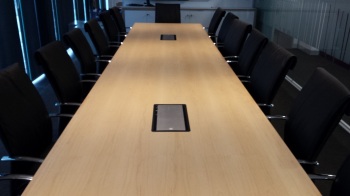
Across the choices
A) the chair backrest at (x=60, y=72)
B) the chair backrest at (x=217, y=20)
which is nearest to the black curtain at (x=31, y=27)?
the chair backrest at (x=60, y=72)

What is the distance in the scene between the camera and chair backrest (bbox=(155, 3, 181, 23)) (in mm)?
5191

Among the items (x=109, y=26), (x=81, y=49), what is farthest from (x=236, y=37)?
(x=109, y=26)

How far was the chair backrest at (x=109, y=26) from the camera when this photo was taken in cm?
402

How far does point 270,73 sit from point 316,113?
63 centimetres

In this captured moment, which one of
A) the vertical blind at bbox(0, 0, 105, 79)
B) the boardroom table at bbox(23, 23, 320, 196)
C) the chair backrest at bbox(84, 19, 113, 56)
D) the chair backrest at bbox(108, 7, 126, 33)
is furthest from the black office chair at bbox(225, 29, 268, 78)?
the vertical blind at bbox(0, 0, 105, 79)

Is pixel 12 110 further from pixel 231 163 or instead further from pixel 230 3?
pixel 230 3

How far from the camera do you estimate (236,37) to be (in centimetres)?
330

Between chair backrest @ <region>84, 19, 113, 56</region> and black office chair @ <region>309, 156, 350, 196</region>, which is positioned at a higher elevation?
chair backrest @ <region>84, 19, 113, 56</region>

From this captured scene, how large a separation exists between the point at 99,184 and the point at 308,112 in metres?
1.04

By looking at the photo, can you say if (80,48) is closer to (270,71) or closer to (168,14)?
(270,71)

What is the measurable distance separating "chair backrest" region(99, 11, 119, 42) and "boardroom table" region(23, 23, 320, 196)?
1.98 meters

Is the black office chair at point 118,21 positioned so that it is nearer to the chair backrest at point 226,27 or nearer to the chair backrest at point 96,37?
the chair backrest at point 96,37

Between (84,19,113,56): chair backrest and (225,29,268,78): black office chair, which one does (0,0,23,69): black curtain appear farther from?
(225,29,268,78): black office chair

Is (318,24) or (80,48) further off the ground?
(318,24)
